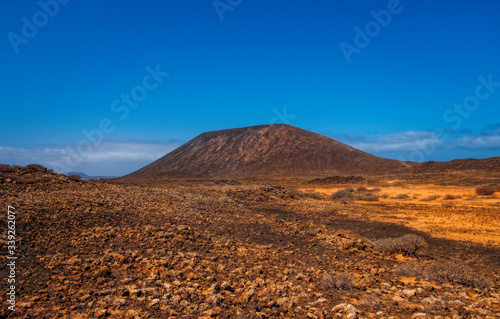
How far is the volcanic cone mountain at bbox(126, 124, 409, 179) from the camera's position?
71.6 metres

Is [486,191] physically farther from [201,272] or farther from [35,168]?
[35,168]

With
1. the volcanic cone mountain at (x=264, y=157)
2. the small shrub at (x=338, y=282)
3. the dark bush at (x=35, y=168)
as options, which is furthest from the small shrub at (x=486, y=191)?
the volcanic cone mountain at (x=264, y=157)

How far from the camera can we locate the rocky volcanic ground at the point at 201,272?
14.3ft

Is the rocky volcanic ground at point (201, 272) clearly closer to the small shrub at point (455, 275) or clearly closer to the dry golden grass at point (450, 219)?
the small shrub at point (455, 275)

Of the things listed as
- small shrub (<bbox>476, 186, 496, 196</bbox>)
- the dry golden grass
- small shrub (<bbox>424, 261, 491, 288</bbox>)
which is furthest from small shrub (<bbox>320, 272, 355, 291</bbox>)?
small shrub (<bbox>476, 186, 496, 196</bbox>)

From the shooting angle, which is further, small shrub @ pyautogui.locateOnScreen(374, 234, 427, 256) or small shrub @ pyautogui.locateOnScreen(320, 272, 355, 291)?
small shrub @ pyautogui.locateOnScreen(374, 234, 427, 256)

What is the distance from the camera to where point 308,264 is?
6.66 meters

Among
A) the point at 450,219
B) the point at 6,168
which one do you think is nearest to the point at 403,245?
the point at 450,219

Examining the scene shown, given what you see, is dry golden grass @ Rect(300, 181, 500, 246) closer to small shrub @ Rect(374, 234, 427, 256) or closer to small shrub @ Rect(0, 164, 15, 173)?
small shrub @ Rect(374, 234, 427, 256)

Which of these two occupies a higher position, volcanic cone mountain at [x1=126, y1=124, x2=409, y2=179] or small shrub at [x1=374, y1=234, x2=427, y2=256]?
Answer: volcanic cone mountain at [x1=126, y1=124, x2=409, y2=179]

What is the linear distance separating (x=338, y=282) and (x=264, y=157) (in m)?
76.9

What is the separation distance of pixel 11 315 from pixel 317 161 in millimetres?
75753

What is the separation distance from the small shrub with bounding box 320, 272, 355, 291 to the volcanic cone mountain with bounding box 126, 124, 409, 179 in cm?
6213

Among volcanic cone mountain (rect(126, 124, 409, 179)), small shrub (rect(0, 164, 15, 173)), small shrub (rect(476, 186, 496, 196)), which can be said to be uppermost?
volcanic cone mountain (rect(126, 124, 409, 179))
